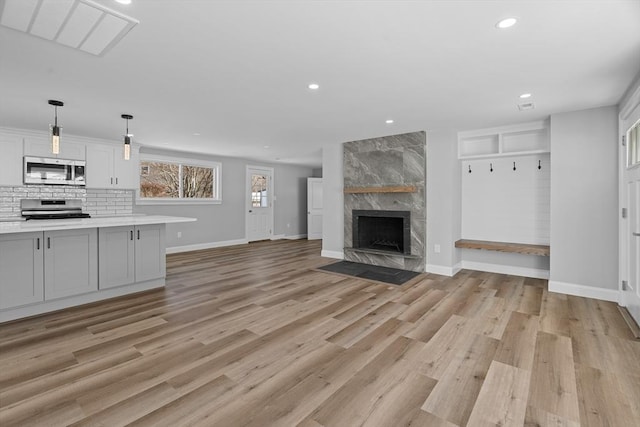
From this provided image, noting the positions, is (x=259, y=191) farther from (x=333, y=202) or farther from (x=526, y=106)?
(x=526, y=106)

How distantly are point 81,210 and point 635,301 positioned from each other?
787 cm

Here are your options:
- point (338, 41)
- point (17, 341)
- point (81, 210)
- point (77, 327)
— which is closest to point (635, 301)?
point (338, 41)

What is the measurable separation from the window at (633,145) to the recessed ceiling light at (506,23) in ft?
6.58

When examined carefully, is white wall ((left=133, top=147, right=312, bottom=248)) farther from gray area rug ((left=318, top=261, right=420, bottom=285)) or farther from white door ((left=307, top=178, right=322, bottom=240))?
gray area rug ((left=318, top=261, right=420, bottom=285))

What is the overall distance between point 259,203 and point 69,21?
6.85 metres

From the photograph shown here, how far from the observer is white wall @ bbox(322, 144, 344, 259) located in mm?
6121

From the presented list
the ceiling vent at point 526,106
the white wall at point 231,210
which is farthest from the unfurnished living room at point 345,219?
the white wall at point 231,210

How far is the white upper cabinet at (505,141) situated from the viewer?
4422 millimetres

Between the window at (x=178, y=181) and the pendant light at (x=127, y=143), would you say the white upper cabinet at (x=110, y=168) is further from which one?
the pendant light at (x=127, y=143)

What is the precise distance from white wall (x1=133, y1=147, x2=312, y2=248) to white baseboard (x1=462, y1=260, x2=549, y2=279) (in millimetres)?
5480

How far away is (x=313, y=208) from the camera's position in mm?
9188

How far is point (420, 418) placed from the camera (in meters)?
1.66

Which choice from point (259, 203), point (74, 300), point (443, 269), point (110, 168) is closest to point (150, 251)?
point (74, 300)

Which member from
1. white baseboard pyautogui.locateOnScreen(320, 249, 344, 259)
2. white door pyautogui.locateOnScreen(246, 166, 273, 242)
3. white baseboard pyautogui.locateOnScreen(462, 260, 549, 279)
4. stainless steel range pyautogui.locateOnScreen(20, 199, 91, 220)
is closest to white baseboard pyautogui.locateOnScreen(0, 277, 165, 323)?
stainless steel range pyautogui.locateOnScreen(20, 199, 91, 220)
